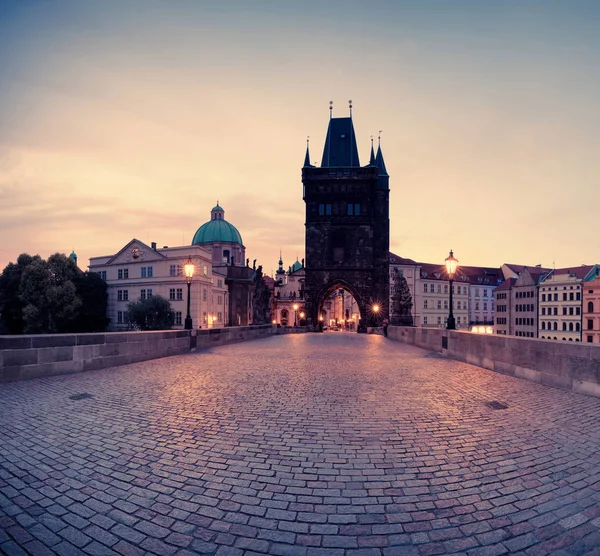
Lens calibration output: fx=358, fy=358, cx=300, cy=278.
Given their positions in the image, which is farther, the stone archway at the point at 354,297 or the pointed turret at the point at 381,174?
the pointed turret at the point at 381,174

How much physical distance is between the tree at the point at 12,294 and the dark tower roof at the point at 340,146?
4012cm

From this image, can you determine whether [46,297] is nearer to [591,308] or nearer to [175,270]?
[175,270]

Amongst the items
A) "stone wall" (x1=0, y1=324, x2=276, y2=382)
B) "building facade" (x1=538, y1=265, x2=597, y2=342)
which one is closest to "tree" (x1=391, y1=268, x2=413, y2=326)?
"stone wall" (x1=0, y1=324, x2=276, y2=382)

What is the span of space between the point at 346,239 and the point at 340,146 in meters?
14.6

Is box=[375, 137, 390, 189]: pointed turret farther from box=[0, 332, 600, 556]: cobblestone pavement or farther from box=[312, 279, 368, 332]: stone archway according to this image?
box=[0, 332, 600, 556]: cobblestone pavement

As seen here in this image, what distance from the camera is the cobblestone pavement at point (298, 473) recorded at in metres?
2.73

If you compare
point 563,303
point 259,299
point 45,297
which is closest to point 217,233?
point 45,297

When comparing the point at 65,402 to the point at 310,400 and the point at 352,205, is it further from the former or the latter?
the point at 352,205

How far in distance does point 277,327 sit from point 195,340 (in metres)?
19.5

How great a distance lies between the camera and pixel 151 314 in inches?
1825

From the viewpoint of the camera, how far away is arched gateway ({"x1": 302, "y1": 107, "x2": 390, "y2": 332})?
45.4m

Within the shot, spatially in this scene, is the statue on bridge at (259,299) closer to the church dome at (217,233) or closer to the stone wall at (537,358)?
the stone wall at (537,358)

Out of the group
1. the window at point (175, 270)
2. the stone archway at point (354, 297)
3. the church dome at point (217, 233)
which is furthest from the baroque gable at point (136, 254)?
the stone archway at point (354, 297)

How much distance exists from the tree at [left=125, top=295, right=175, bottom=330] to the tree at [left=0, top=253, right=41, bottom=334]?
13059 millimetres
